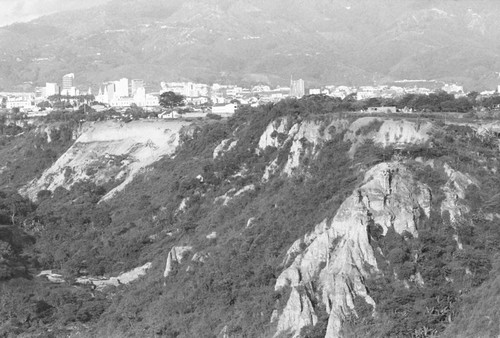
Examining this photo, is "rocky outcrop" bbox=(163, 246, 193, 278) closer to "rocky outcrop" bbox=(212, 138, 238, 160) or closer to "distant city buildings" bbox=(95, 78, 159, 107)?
"rocky outcrop" bbox=(212, 138, 238, 160)

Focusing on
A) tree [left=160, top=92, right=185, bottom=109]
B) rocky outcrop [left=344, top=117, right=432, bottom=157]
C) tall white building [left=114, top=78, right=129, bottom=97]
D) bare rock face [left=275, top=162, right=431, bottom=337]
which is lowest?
tall white building [left=114, top=78, right=129, bottom=97]

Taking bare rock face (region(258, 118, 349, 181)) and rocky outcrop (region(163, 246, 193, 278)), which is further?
bare rock face (region(258, 118, 349, 181))

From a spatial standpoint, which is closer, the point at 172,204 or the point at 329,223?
the point at 329,223

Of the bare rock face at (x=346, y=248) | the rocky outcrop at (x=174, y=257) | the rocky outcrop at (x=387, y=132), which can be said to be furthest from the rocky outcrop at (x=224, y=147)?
the bare rock face at (x=346, y=248)

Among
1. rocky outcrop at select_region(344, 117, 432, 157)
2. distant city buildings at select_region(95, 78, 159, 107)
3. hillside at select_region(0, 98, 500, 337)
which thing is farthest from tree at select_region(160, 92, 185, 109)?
rocky outcrop at select_region(344, 117, 432, 157)

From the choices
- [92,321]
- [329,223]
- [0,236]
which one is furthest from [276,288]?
[0,236]

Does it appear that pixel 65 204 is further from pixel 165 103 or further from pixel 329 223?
pixel 165 103

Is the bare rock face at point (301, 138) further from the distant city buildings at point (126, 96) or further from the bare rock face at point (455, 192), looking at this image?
the distant city buildings at point (126, 96)
